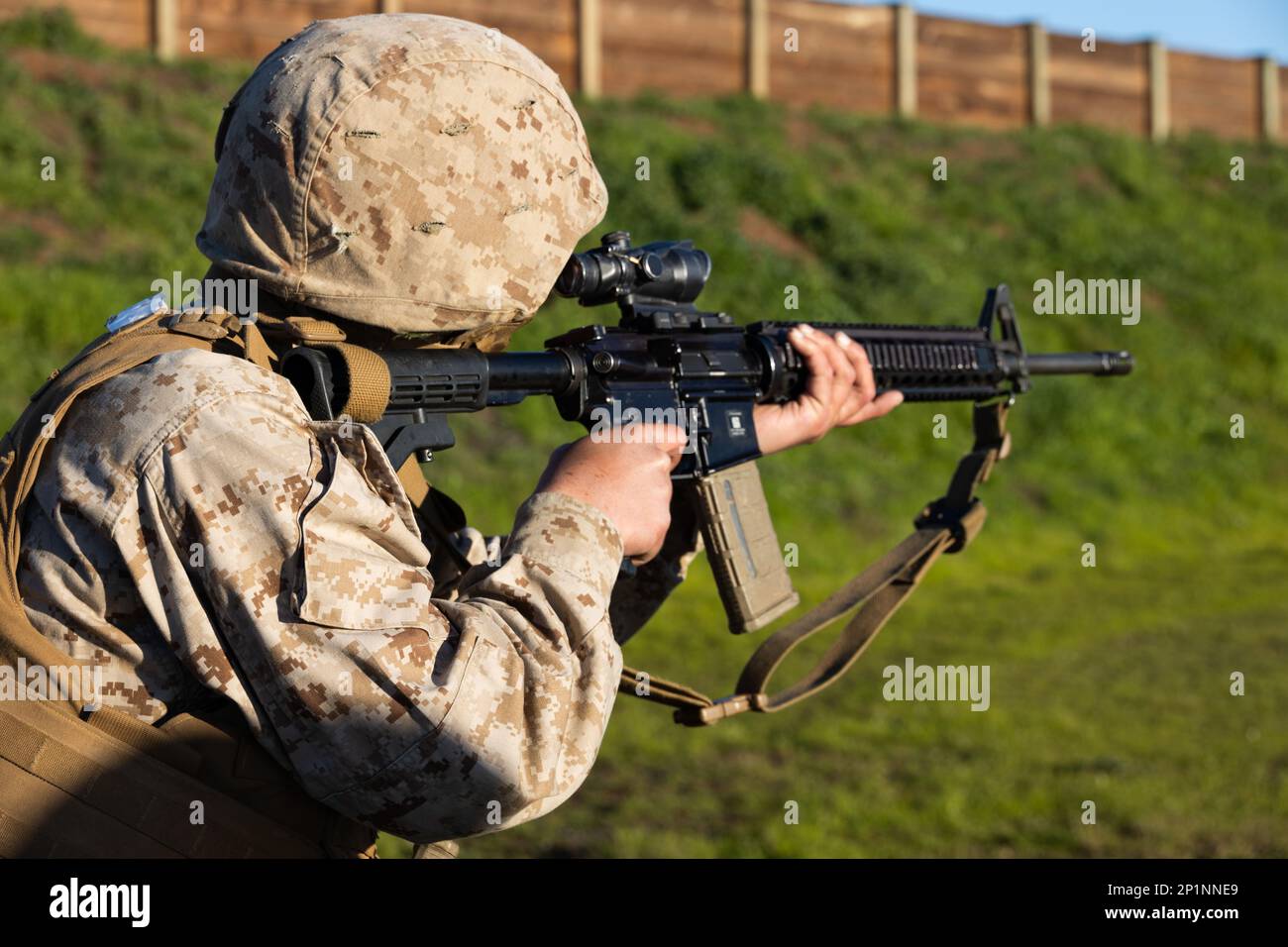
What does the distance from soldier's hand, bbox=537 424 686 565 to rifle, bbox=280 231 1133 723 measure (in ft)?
0.54

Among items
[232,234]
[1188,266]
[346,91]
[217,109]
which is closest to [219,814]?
[232,234]

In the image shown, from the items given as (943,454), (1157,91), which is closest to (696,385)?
(943,454)

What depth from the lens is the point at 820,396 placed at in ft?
12.3

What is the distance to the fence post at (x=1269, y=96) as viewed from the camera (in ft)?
74.8

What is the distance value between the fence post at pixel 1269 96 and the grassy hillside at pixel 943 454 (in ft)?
2.42

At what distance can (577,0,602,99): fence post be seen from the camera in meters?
16.8

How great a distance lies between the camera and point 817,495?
11.9 metres

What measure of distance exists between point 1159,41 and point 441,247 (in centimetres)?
2131

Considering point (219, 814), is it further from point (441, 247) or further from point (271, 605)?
point (441, 247)

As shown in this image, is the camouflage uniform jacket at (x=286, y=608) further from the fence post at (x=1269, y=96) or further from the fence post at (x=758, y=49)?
the fence post at (x=1269, y=96)

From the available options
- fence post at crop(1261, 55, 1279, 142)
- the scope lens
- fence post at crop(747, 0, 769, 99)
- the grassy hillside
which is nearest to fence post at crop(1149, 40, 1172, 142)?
the grassy hillside

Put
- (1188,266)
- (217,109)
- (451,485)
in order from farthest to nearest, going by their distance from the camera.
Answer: (1188,266)
(217,109)
(451,485)

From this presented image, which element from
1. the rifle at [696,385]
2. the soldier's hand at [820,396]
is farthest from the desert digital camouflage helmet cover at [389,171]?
the soldier's hand at [820,396]

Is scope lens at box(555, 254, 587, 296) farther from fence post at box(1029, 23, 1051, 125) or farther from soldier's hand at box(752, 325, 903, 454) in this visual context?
fence post at box(1029, 23, 1051, 125)
